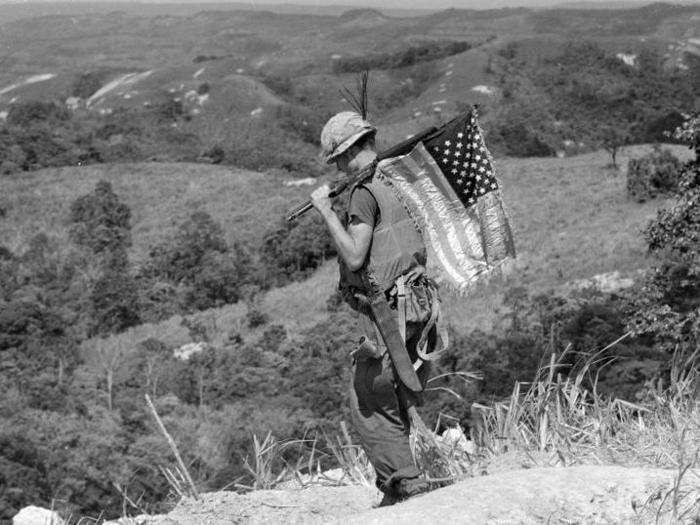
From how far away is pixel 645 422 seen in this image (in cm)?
602

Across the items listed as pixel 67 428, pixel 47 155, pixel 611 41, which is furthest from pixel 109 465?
pixel 611 41

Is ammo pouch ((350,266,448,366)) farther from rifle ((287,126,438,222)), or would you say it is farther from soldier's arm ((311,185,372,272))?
rifle ((287,126,438,222))

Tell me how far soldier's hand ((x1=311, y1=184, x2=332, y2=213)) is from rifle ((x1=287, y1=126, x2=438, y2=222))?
0.09 feet

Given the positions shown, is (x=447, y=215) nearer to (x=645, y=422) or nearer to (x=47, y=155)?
(x=645, y=422)

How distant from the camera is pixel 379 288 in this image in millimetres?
5113

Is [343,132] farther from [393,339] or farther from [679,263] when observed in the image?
[679,263]

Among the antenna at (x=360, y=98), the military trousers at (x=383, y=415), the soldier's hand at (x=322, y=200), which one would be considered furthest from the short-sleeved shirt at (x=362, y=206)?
the military trousers at (x=383, y=415)

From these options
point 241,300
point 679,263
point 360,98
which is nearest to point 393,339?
point 360,98

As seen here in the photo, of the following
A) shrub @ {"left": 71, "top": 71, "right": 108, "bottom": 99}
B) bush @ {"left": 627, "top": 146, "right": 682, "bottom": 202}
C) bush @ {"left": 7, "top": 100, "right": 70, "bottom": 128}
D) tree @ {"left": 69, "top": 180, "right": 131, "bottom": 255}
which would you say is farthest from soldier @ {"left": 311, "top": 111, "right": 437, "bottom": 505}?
shrub @ {"left": 71, "top": 71, "right": 108, "bottom": 99}

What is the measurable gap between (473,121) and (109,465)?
21541 mm

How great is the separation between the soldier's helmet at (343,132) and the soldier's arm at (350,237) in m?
0.30

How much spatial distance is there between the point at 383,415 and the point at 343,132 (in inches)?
60.6

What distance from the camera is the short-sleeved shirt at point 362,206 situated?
506cm

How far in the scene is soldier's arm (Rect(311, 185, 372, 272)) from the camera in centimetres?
498
